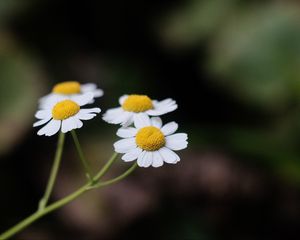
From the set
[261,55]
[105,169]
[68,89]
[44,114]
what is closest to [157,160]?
[105,169]

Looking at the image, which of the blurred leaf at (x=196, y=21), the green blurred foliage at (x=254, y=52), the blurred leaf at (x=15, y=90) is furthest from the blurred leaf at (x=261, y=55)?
the blurred leaf at (x=15, y=90)

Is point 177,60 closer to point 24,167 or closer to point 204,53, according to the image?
point 204,53

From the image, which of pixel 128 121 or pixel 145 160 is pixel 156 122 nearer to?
pixel 128 121

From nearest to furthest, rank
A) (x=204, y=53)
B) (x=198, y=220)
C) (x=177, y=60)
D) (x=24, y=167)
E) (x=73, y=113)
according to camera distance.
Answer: (x=73, y=113) → (x=198, y=220) → (x=24, y=167) → (x=204, y=53) → (x=177, y=60)

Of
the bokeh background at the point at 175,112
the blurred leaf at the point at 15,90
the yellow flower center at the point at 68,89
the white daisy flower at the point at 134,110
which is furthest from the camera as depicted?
the blurred leaf at the point at 15,90

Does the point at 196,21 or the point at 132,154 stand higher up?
the point at 196,21

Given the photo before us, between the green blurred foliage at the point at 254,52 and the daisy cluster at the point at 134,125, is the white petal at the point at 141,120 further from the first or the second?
the green blurred foliage at the point at 254,52

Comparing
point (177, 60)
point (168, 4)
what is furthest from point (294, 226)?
point (168, 4)
